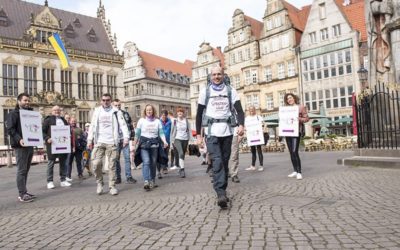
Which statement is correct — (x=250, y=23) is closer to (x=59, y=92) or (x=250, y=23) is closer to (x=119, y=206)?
(x=59, y=92)

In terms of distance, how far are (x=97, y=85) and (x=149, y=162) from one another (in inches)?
1583

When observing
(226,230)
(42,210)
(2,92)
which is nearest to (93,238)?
(226,230)

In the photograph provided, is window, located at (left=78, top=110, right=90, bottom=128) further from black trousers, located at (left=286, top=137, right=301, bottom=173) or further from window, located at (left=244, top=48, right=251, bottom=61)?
black trousers, located at (left=286, top=137, right=301, bottom=173)

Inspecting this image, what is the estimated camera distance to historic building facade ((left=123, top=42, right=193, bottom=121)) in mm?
64250

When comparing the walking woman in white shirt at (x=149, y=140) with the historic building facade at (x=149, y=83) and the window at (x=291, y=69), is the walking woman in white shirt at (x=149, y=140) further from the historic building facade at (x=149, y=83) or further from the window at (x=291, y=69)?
the historic building facade at (x=149, y=83)

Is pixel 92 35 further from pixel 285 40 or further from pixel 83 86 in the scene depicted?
pixel 285 40

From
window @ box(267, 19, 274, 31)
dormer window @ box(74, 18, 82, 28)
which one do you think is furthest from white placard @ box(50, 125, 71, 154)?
dormer window @ box(74, 18, 82, 28)

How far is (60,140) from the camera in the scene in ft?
31.8

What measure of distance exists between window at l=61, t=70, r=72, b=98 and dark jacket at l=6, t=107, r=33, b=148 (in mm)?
37205

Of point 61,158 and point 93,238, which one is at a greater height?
point 61,158

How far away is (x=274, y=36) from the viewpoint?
146 ft

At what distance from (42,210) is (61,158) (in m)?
3.67

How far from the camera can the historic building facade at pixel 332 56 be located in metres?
37.9

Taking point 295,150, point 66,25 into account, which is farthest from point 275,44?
point 295,150
